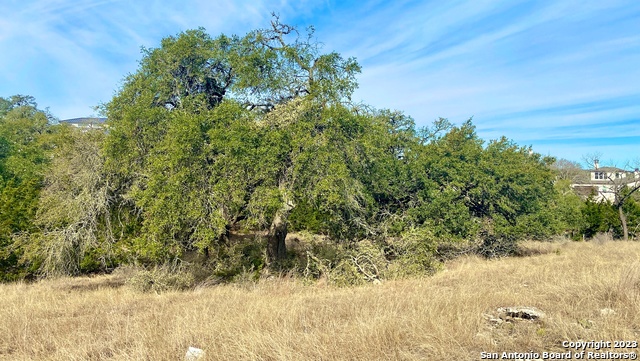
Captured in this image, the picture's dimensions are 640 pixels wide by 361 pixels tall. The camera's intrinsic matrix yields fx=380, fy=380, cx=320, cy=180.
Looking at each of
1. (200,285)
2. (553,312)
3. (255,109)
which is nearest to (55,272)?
(200,285)

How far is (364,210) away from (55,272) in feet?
32.8

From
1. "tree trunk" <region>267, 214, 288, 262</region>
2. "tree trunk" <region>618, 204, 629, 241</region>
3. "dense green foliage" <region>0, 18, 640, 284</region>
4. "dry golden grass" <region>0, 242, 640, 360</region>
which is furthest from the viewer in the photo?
"tree trunk" <region>618, 204, 629, 241</region>

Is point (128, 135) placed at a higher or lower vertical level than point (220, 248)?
higher

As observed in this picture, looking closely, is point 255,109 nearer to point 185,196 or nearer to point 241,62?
point 241,62

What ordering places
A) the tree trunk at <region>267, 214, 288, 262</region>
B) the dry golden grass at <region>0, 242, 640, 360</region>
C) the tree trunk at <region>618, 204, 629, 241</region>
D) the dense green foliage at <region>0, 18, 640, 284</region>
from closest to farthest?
1. the dry golden grass at <region>0, 242, 640, 360</region>
2. the dense green foliage at <region>0, 18, 640, 284</region>
3. the tree trunk at <region>267, 214, 288, 262</region>
4. the tree trunk at <region>618, 204, 629, 241</region>

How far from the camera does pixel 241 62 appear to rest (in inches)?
474

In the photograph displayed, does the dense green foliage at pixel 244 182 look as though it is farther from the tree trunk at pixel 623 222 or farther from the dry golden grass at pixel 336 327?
the tree trunk at pixel 623 222

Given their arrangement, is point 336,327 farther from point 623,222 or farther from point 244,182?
point 623,222

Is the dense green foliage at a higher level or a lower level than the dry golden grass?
higher

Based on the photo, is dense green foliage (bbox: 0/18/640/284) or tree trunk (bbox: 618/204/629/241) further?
tree trunk (bbox: 618/204/629/241)

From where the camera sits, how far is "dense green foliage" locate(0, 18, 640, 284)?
402 inches

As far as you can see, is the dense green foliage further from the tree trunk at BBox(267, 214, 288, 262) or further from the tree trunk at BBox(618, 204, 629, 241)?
the tree trunk at BBox(618, 204, 629, 241)

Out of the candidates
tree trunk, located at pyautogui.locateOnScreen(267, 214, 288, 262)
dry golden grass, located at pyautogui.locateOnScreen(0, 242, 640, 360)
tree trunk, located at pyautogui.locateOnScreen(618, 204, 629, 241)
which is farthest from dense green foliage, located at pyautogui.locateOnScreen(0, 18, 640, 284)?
tree trunk, located at pyautogui.locateOnScreen(618, 204, 629, 241)

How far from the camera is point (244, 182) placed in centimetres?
1027
